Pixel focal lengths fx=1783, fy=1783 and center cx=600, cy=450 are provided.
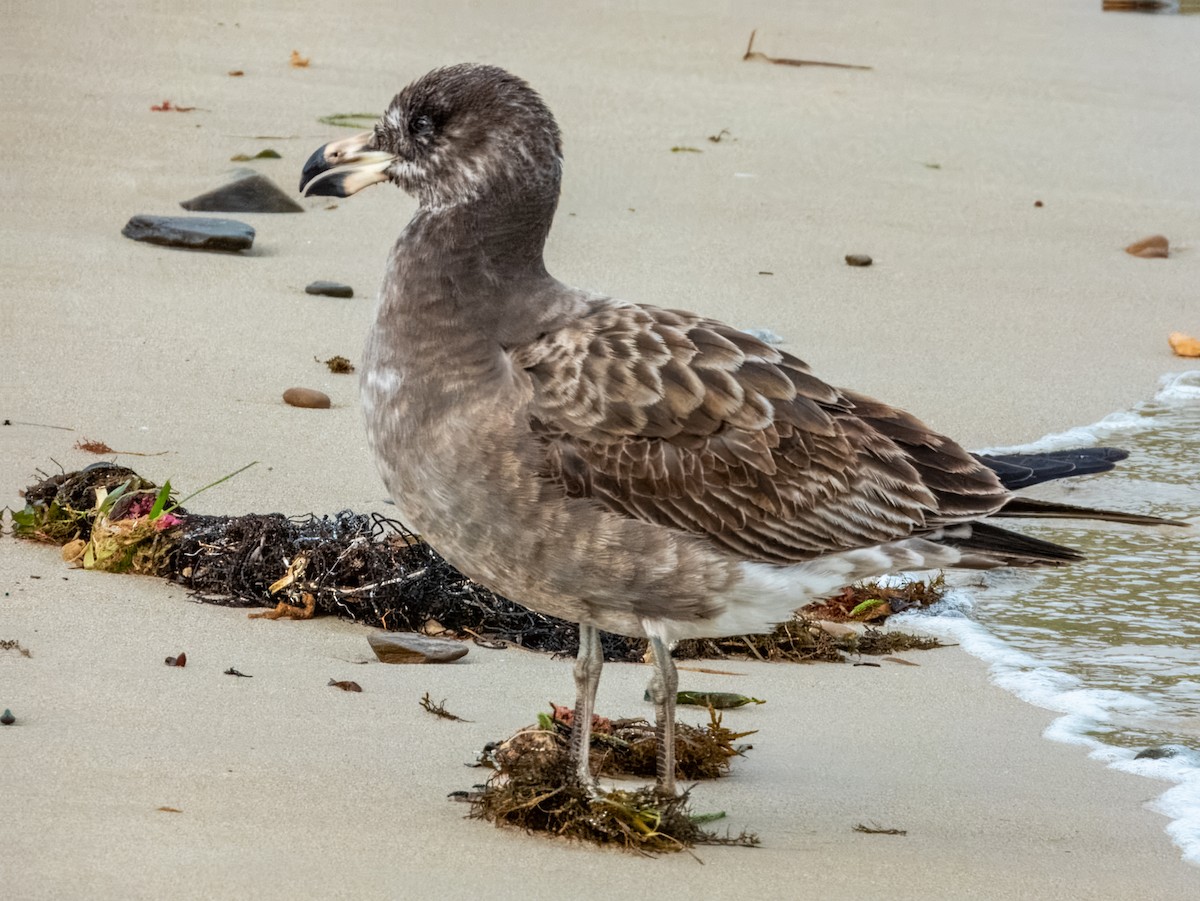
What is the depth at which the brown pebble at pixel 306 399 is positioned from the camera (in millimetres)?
7898

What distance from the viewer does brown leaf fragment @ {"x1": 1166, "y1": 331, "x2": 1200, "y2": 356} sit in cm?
959

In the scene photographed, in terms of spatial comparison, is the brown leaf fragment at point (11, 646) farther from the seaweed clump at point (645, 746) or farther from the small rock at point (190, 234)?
the small rock at point (190, 234)

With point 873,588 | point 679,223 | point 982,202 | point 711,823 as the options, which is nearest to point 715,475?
point 711,823

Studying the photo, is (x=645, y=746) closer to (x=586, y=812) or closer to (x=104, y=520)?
(x=586, y=812)

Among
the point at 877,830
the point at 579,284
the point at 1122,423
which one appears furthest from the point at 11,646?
the point at 1122,423

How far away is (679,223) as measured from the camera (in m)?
10.8

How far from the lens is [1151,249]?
36.0ft

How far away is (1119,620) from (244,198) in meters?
5.73

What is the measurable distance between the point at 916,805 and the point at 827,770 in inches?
12.4

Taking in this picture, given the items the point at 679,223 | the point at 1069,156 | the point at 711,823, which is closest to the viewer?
the point at 711,823

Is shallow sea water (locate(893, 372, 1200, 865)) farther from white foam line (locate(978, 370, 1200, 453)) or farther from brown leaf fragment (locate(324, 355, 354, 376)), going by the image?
brown leaf fragment (locate(324, 355, 354, 376))

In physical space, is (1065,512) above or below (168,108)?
below

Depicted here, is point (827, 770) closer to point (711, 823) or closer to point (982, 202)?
point (711, 823)

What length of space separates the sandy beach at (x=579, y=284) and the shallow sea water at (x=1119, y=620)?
0.55 feet
